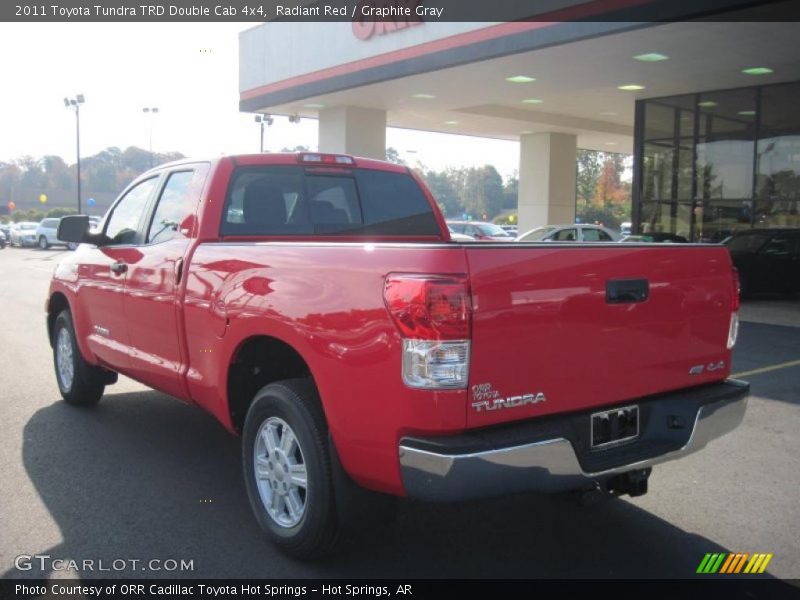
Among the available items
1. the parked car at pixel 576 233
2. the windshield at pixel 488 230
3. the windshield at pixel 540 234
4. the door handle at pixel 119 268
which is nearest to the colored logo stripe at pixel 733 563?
the door handle at pixel 119 268

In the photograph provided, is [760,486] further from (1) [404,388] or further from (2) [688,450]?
(1) [404,388]

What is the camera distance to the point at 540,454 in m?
3.08

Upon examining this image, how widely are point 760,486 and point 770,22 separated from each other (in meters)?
10.1

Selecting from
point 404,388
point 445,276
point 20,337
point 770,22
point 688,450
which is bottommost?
point 20,337

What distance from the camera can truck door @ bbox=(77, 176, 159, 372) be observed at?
215 inches

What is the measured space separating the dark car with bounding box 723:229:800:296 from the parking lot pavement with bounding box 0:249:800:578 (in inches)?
443

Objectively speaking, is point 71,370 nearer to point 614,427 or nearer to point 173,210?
point 173,210

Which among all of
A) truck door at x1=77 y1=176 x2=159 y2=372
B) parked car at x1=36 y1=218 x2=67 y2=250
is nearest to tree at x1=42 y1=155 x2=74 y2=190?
parked car at x1=36 y1=218 x2=67 y2=250

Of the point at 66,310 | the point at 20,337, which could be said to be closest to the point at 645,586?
the point at 66,310

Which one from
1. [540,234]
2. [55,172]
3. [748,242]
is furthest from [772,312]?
[55,172]

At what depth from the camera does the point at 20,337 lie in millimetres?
10508

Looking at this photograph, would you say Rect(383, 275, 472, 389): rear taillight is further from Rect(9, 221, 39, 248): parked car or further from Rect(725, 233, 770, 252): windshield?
Rect(9, 221, 39, 248): parked car

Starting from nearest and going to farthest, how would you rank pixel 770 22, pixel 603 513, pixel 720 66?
pixel 603 513 < pixel 770 22 < pixel 720 66

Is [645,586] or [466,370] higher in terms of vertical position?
[466,370]
